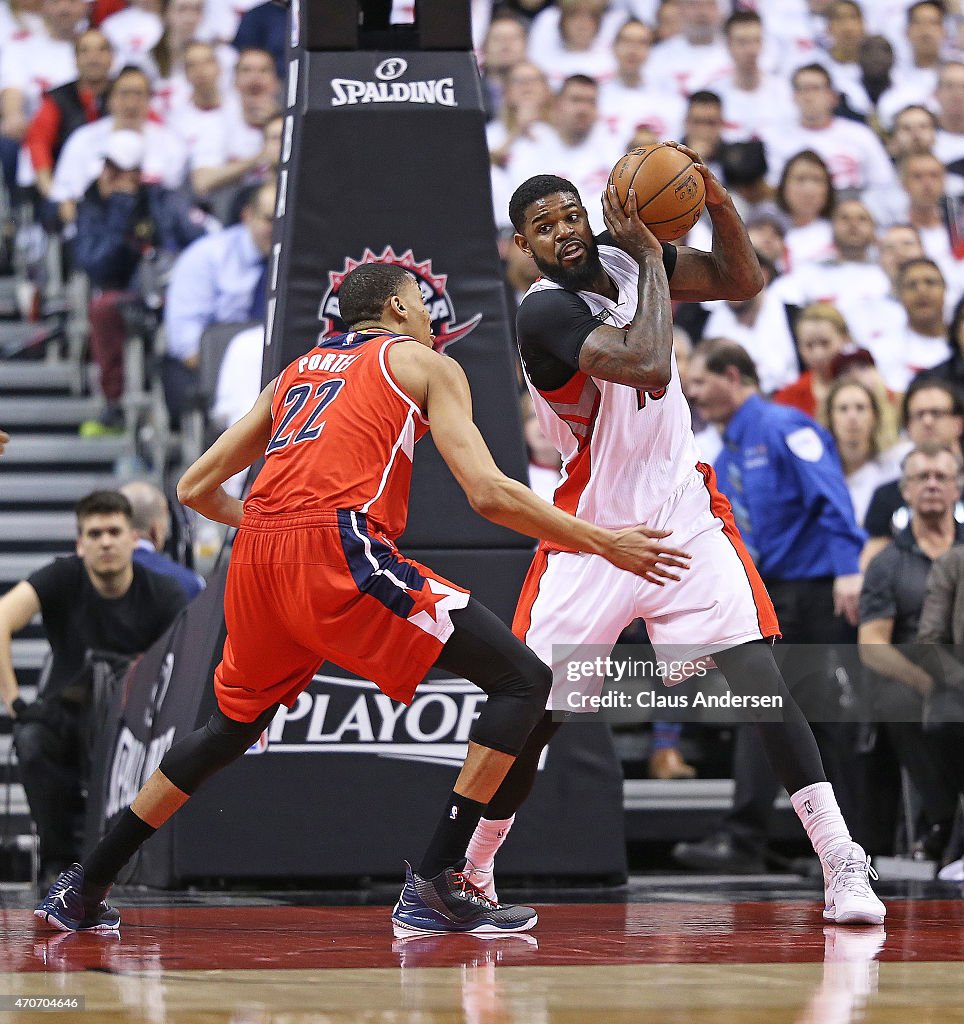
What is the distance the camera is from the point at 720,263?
5562 millimetres

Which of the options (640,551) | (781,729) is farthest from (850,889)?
(640,551)

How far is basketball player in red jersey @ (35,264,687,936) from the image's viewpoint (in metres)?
4.81

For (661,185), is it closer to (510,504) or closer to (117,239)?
(510,504)

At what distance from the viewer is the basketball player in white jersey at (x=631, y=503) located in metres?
5.21

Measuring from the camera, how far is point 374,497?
496 cm

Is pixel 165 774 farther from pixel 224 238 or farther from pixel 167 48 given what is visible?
pixel 167 48

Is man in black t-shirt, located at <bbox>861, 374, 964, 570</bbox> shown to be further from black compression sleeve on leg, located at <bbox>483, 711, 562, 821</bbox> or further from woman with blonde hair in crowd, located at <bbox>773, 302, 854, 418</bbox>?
black compression sleeve on leg, located at <bbox>483, 711, 562, 821</bbox>

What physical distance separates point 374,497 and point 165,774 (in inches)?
39.7

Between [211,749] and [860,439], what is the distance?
498 cm

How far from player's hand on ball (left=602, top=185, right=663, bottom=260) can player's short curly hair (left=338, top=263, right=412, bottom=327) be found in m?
0.63

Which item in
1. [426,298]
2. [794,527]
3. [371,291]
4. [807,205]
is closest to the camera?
[371,291]

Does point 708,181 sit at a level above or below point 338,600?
above

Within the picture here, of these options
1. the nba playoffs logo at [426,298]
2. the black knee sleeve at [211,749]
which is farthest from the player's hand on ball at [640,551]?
the nba playoffs logo at [426,298]

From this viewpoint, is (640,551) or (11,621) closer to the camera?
(640,551)
